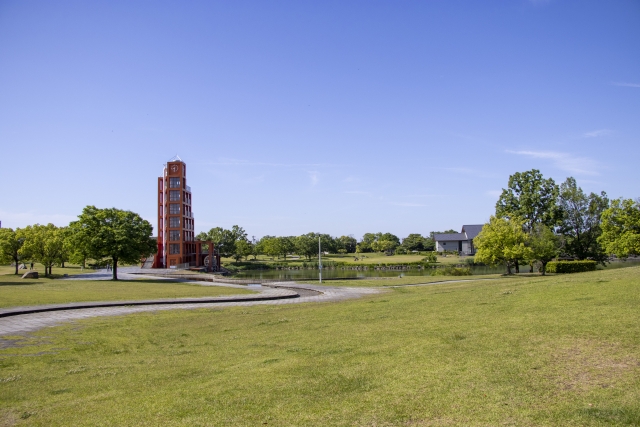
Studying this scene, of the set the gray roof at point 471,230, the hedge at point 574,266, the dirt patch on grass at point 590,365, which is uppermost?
the gray roof at point 471,230

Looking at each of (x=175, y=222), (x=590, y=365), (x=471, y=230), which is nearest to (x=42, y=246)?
(x=175, y=222)

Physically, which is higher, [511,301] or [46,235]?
[46,235]

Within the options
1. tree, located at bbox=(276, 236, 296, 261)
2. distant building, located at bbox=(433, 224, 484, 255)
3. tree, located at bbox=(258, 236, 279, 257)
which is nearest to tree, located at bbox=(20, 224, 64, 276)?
tree, located at bbox=(258, 236, 279, 257)

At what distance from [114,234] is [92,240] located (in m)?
2.51

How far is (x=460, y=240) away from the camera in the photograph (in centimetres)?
13450

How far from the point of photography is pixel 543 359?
852cm

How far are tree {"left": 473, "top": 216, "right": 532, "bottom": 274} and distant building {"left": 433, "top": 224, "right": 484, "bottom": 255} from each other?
262 feet

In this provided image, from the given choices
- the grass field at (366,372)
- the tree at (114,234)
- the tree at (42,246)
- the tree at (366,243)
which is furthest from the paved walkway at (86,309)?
the tree at (366,243)

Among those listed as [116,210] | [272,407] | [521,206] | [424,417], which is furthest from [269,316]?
[521,206]

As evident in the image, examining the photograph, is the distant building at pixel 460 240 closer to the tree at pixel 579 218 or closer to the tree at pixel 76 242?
the tree at pixel 579 218

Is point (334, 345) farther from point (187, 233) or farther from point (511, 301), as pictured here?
point (187, 233)

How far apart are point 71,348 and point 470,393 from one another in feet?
42.0

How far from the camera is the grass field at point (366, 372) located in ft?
22.1

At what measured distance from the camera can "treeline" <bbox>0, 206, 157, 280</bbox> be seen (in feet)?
171
